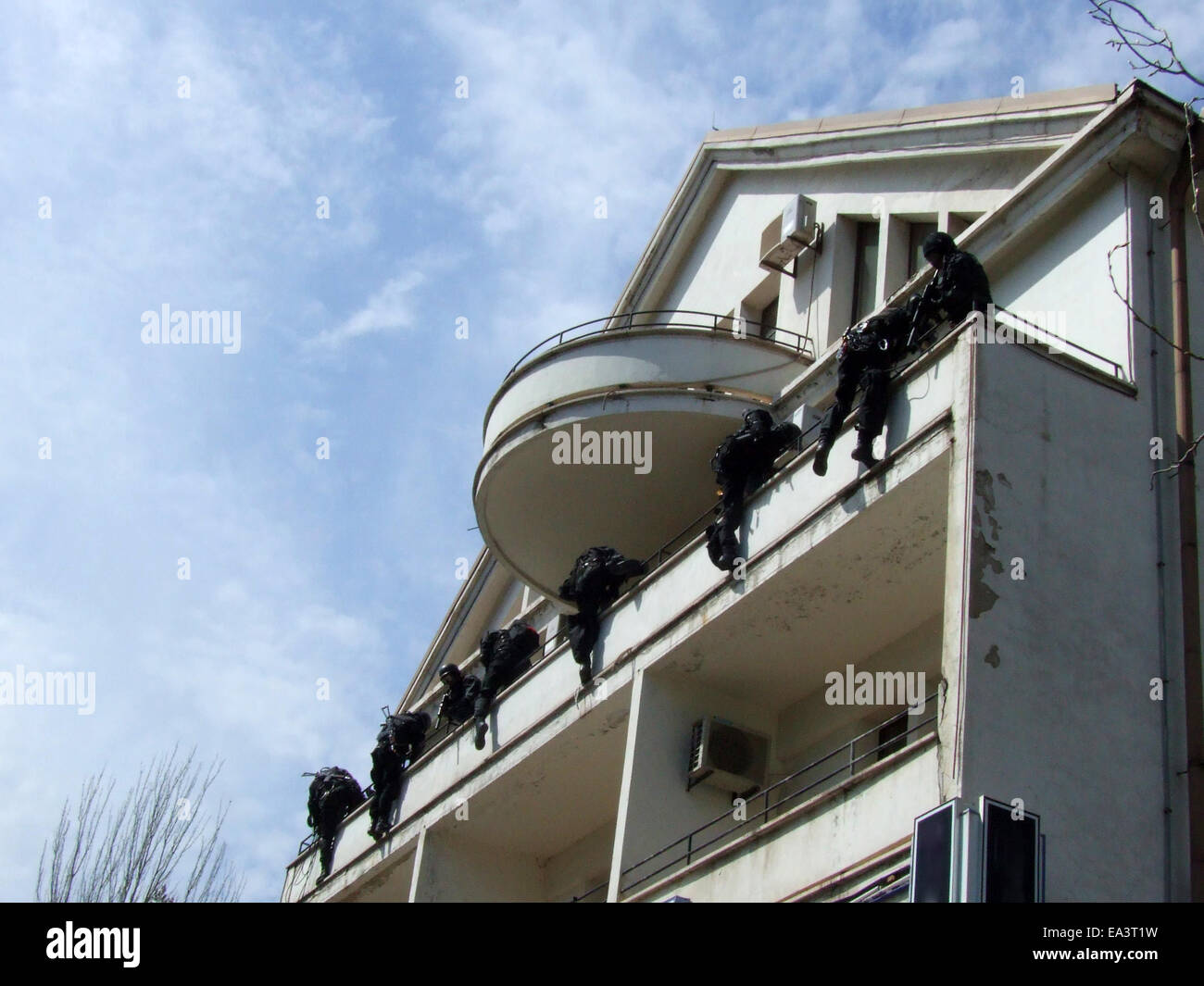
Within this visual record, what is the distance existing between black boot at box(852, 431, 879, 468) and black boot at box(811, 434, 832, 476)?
709mm

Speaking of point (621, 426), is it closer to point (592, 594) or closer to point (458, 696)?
point (592, 594)

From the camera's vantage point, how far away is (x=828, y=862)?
44.6 feet

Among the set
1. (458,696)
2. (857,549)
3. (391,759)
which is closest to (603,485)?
(458,696)

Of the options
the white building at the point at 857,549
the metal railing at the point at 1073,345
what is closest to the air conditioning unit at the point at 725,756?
the white building at the point at 857,549

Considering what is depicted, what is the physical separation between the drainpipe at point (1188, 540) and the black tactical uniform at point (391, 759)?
11975 mm

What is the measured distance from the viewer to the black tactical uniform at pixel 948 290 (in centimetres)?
1499

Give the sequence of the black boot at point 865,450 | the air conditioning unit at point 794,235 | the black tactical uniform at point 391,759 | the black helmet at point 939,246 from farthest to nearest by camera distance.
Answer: the black tactical uniform at point 391,759 < the air conditioning unit at point 794,235 < the black helmet at point 939,246 < the black boot at point 865,450

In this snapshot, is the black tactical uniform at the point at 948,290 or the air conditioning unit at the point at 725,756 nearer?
the black tactical uniform at the point at 948,290

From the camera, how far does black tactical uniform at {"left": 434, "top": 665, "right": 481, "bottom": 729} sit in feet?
72.1

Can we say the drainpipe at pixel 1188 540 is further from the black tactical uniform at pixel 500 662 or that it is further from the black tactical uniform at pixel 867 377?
the black tactical uniform at pixel 500 662

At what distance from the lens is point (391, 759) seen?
77.4 feet

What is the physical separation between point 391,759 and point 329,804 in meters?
2.47

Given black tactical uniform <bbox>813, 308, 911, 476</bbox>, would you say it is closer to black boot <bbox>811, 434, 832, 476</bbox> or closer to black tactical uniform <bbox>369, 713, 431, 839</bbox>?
black boot <bbox>811, 434, 832, 476</bbox>
